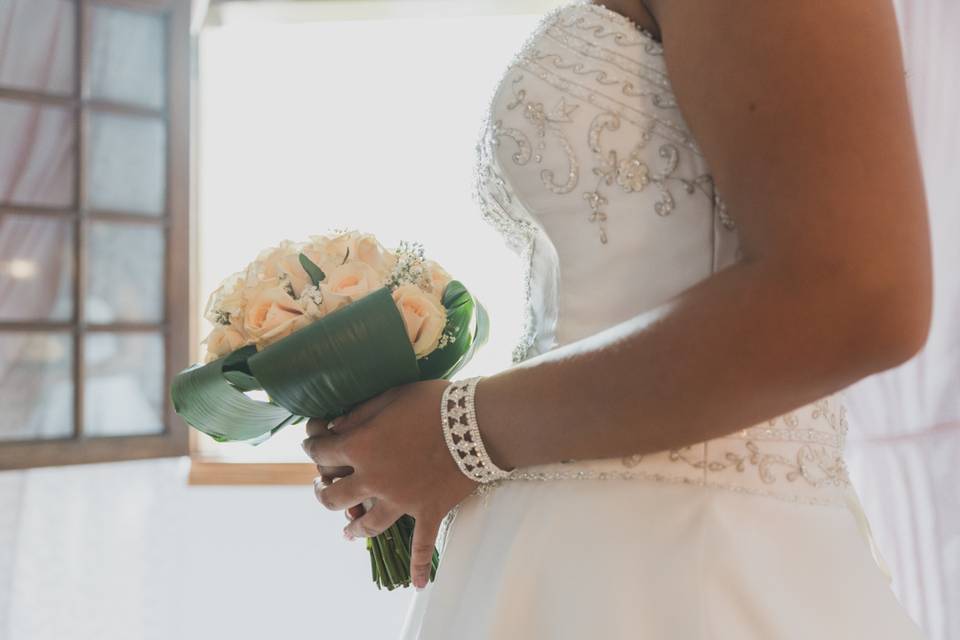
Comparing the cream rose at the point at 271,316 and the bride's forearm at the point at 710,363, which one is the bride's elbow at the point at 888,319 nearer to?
the bride's forearm at the point at 710,363

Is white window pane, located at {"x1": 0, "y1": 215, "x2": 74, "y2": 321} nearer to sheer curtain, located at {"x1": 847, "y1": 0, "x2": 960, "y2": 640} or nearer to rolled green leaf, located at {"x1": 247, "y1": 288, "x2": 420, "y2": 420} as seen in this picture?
rolled green leaf, located at {"x1": 247, "y1": 288, "x2": 420, "y2": 420}

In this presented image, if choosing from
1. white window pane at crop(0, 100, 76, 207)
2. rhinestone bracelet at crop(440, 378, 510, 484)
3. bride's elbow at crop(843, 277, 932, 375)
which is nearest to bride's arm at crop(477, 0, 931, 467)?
bride's elbow at crop(843, 277, 932, 375)

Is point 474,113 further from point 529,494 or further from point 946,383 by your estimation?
point 529,494

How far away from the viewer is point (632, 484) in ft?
2.40

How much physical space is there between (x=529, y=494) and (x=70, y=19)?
2332 millimetres

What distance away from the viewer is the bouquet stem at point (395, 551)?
0.94 m

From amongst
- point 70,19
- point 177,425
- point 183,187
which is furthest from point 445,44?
point 177,425

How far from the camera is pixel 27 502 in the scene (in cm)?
253

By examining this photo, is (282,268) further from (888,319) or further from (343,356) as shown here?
(888,319)

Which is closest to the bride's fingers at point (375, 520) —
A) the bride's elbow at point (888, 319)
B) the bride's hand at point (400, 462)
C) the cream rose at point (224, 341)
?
the bride's hand at point (400, 462)

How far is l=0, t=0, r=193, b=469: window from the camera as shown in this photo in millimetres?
2416

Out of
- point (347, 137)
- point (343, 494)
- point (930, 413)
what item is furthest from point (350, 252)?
point (347, 137)

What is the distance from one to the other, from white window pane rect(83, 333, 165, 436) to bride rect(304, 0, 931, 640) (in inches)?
74.4

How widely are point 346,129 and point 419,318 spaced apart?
6.76ft
